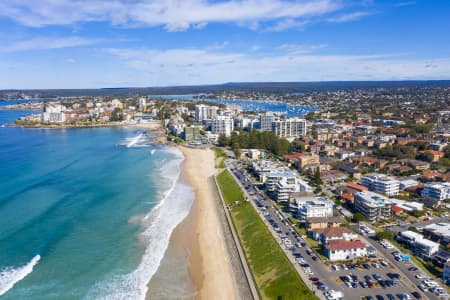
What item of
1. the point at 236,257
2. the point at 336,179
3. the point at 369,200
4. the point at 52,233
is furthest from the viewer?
the point at 336,179

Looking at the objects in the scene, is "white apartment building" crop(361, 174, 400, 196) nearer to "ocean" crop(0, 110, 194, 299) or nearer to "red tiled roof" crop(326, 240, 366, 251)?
"red tiled roof" crop(326, 240, 366, 251)

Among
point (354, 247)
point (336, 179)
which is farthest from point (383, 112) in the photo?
point (354, 247)

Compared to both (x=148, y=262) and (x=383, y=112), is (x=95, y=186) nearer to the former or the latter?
(x=148, y=262)

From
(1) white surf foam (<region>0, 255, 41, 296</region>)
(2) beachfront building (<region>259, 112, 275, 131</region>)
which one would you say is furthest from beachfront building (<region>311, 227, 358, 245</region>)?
(2) beachfront building (<region>259, 112, 275, 131</region>)

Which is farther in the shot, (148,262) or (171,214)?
(171,214)

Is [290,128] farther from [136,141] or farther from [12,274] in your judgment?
[12,274]
